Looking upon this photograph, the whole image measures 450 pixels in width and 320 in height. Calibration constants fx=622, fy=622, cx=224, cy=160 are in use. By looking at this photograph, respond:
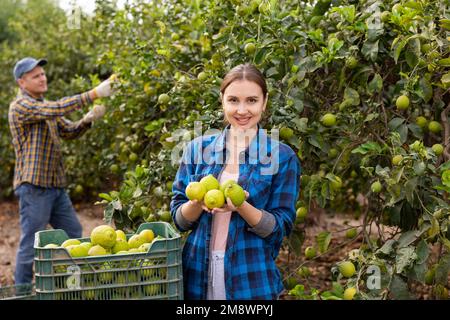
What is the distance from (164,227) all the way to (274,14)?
4.04ft

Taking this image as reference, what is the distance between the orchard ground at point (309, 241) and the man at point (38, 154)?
969 mm

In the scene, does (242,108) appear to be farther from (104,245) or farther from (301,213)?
(301,213)

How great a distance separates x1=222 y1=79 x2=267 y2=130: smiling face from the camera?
223 cm

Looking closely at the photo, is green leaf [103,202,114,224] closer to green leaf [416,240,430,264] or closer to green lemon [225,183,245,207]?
green lemon [225,183,245,207]

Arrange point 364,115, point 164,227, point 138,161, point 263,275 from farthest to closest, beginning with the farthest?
point 138,161 → point 364,115 → point 164,227 → point 263,275

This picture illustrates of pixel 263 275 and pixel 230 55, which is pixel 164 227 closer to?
pixel 263 275

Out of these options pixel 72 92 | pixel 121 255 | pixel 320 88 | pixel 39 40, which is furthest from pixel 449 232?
pixel 39 40

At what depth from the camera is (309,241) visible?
561 cm

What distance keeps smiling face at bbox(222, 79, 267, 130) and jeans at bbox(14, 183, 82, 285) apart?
2523 millimetres

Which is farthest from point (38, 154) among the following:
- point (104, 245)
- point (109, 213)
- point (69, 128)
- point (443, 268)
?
point (443, 268)

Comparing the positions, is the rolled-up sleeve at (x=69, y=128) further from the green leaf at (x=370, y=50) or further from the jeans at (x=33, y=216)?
the green leaf at (x=370, y=50)

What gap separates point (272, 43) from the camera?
3066 mm

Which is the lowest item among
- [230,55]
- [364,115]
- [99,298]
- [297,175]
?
[99,298]

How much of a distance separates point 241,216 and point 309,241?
351 centimetres
